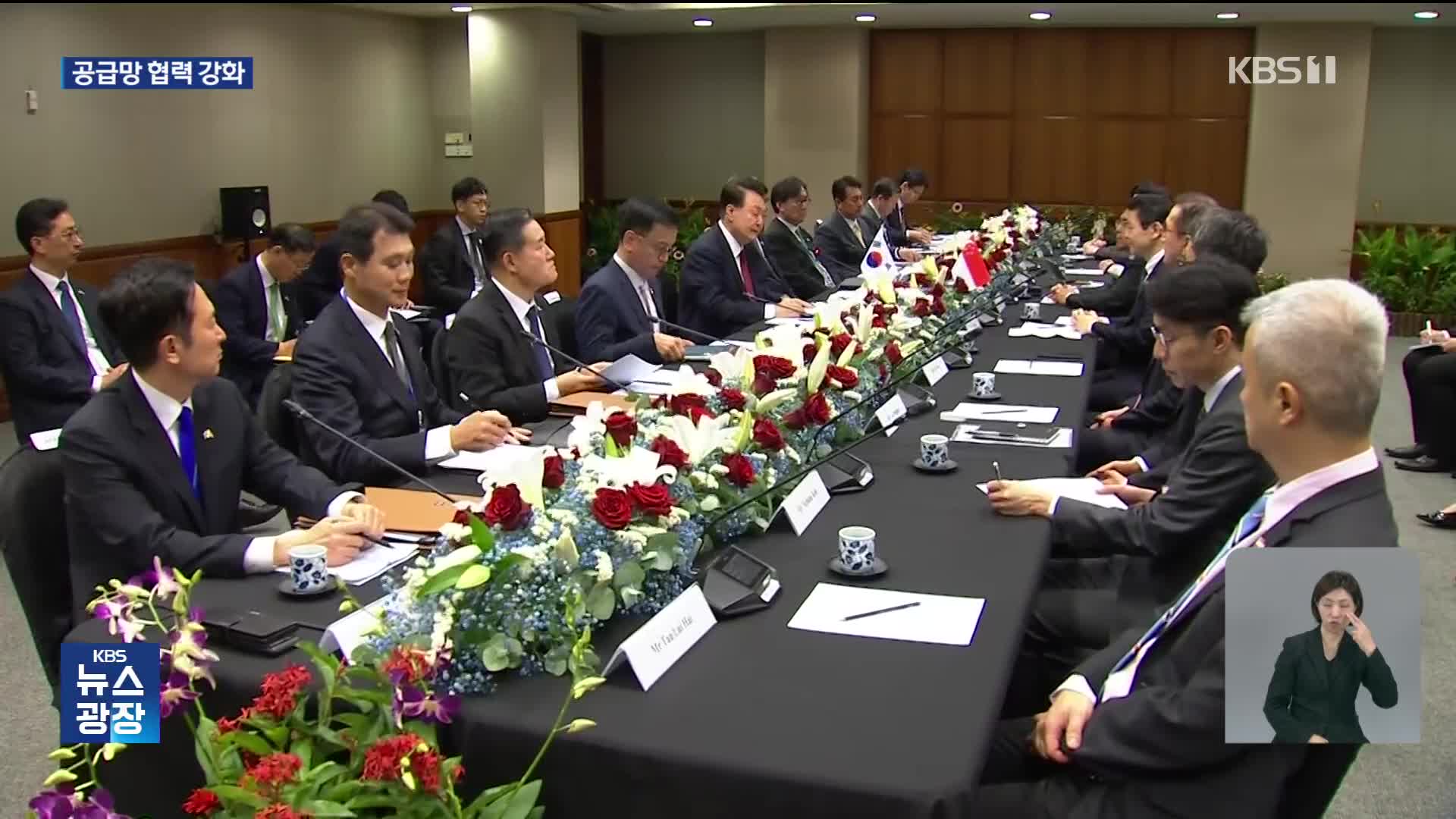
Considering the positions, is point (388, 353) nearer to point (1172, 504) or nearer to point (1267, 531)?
point (1172, 504)

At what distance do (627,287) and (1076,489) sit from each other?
232cm

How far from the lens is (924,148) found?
1191 cm

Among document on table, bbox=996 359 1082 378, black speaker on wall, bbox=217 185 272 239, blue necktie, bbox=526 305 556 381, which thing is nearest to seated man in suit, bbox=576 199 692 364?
blue necktie, bbox=526 305 556 381

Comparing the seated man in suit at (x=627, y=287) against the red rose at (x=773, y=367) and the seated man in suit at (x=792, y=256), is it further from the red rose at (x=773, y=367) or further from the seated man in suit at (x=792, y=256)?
the seated man in suit at (x=792, y=256)

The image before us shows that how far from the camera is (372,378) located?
312 cm

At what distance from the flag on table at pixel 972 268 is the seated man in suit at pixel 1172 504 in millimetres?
2343

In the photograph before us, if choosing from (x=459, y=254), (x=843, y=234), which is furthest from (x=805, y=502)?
(x=843, y=234)

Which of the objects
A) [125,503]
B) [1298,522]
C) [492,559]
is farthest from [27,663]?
[1298,522]

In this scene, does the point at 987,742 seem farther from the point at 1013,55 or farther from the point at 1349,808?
the point at 1013,55

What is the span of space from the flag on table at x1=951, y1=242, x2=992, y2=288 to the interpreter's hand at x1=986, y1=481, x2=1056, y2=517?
8.73 ft

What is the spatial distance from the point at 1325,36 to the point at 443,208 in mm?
7915

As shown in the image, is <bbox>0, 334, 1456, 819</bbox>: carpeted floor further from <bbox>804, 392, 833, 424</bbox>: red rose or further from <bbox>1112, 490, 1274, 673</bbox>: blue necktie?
<bbox>804, 392, 833, 424</bbox>: red rose

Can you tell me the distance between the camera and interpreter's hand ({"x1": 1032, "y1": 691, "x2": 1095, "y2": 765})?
182 centimetres

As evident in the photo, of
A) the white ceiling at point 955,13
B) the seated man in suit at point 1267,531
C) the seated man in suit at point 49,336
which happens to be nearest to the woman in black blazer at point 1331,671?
Answer: the seated man in suit at point 1267,531
